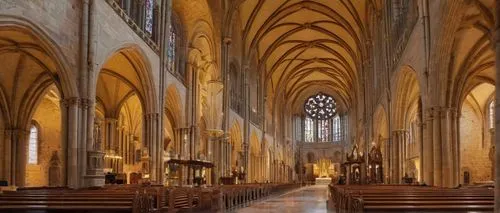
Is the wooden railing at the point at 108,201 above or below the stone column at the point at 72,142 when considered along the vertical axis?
below

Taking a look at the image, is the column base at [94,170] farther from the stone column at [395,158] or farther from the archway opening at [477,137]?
the archway opening at [477,137]

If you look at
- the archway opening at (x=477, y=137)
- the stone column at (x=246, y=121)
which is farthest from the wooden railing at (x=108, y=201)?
the stone column at (x=246, y=121)

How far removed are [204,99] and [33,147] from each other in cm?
965

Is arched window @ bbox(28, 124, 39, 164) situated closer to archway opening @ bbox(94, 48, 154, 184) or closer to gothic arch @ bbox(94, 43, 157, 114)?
archway opening @ bbox(94, 48, 154, 184)

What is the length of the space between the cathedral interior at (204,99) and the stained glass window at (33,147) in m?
0.08

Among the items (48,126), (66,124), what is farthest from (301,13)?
(66,124)

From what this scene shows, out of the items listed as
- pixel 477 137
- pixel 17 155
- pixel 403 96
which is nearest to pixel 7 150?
pixel 17 155

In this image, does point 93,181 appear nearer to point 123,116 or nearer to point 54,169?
point 54,169

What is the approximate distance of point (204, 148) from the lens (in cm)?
3388

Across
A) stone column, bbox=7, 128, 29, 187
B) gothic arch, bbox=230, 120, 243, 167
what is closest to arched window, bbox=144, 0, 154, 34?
stone column, bbox=7, 128, 29, 187

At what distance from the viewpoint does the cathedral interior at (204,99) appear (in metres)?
13.8

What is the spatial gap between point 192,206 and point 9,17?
6321mm

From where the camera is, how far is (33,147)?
29562 mm

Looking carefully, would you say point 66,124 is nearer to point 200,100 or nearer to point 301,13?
point 200,100
